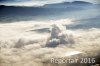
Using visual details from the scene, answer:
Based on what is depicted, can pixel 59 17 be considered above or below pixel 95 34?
above

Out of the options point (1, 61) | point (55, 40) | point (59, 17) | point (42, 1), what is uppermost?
point (42, 1)

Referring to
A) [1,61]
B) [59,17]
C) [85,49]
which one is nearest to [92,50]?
[85,49]

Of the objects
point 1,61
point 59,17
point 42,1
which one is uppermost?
point 42,1

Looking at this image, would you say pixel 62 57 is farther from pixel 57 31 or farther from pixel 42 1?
pixel 42 1

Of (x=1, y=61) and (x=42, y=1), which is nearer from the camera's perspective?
(x=1, y=61)

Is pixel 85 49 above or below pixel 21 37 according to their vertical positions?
below

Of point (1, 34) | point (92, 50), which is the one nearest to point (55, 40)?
point (92, 50)

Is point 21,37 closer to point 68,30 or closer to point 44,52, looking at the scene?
point 44,52

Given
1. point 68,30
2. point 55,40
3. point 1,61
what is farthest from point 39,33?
point 1,61

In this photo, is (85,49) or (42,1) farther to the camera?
(42,1)
